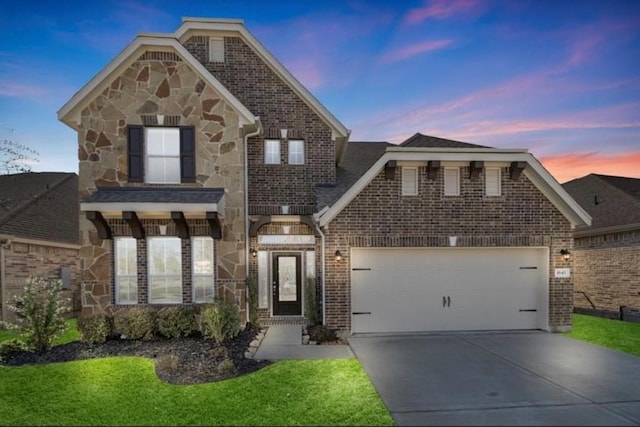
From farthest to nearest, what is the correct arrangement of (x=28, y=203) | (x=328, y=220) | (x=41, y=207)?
(x=41, y=207) → (x=28, y=203) → (x=328, y=220)

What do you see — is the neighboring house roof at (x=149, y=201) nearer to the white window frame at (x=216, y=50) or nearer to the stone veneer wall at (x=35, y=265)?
the white window frame at (x=216, y=50)

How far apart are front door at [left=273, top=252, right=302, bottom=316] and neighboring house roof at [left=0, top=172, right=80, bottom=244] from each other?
881 cm

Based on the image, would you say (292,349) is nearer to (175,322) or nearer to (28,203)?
(175,322)

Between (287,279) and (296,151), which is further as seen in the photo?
(296,151)

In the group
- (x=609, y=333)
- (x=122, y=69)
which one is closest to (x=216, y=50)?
(x=122, y=69)

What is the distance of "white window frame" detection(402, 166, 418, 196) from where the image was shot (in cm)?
963

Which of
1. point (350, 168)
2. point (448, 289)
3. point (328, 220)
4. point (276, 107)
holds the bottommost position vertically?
point (448, 289)

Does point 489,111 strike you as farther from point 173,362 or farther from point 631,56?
point 173,362

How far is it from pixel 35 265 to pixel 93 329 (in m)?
7.14

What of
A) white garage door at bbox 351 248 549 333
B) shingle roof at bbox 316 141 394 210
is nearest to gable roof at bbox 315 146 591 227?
shingle roof at bbox 316 141 394 210

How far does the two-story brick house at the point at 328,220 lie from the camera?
9.41m

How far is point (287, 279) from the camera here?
11.2m

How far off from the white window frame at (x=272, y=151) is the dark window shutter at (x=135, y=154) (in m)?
3.80

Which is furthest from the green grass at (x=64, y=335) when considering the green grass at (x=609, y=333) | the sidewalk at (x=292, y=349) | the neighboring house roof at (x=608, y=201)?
the neighboring house roof at (x=608, y=201)
